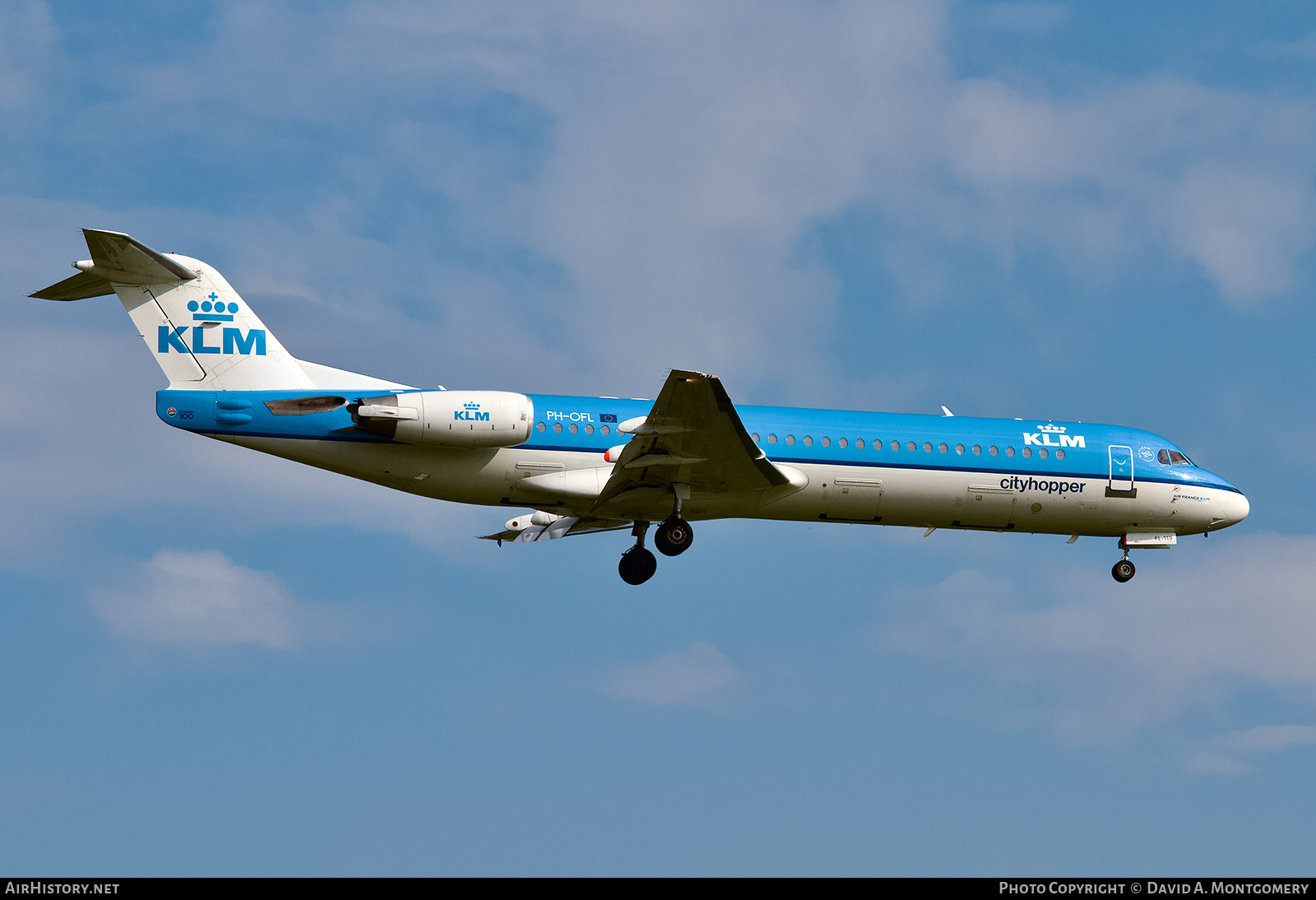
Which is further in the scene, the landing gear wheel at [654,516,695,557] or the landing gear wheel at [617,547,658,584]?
the landing gear wheel at [617,547,658,584]

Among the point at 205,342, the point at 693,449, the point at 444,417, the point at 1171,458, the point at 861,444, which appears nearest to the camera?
the point at 444,417

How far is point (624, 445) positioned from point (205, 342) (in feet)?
24.7

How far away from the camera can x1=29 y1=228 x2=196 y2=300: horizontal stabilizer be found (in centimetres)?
2391

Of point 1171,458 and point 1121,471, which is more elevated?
point 1171,458

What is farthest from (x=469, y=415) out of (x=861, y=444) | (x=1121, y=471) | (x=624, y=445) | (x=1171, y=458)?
(x=1171, y=458)

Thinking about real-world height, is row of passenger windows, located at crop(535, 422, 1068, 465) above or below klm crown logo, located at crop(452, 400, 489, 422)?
above

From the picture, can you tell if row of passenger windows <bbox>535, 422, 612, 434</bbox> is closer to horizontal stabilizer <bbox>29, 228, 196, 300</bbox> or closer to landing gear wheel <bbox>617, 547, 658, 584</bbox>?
landing gear wheel <bbox>617, 547, 658, 584</bbox>

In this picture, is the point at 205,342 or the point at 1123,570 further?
the point at 1123,570

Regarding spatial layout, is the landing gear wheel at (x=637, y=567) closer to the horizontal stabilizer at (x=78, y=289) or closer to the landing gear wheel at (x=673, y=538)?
the landing gear wheel at (x=673, y=538)

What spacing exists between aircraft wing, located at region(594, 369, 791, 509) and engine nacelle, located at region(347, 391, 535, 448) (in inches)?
83.2

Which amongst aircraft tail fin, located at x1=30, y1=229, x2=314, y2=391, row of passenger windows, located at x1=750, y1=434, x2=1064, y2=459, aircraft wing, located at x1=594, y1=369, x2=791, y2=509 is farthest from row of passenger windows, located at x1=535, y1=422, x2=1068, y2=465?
aircraft tail fin, located at x1=30, y1=229, x2=314, y2=391

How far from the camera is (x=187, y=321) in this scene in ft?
82.0

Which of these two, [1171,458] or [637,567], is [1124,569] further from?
[637,567]

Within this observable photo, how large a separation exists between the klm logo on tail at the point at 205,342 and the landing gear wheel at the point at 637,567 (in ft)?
25.7
